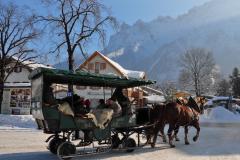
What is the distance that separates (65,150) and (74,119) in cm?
103

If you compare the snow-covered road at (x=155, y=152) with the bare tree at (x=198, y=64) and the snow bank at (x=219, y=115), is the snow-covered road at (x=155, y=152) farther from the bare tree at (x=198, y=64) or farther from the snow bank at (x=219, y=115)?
the bare tree at (x=198, y=64)

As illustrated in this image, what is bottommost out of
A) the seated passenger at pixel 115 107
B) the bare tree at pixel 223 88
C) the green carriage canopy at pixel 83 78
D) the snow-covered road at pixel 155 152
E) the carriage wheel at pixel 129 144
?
the snow-covered road at pixel 155 152

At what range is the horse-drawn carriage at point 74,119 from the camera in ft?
41.1

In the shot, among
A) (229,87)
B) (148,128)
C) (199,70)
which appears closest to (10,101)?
(148,128)

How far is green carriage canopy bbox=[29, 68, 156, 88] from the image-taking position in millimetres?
12602

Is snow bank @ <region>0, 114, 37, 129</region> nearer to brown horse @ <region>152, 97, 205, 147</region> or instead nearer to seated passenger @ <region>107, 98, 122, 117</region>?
brown horse @ <region>152, 97, 205, 147</region>

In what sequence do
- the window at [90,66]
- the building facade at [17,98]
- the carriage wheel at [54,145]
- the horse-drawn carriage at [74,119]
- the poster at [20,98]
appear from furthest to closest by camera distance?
the window at [90,66]
the poster at [20,98]
the building facade at [17,98]
the carriage wheel at [54,145]
the horse-drawn carriage at [74,119]

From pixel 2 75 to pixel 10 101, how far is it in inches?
438

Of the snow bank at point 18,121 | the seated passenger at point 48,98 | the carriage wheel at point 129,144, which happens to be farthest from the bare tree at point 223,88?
the seated passenger at point 48,98

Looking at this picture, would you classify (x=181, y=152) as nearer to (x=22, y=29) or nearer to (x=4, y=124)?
(x=4, y=124)

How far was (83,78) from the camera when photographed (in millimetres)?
13641

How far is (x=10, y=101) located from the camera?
4697 centimetres

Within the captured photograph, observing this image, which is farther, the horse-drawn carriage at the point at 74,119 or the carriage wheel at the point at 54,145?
the carriage wheel at the point at 54,145

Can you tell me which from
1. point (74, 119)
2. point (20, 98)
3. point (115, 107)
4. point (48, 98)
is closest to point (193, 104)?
point (115, 107)
